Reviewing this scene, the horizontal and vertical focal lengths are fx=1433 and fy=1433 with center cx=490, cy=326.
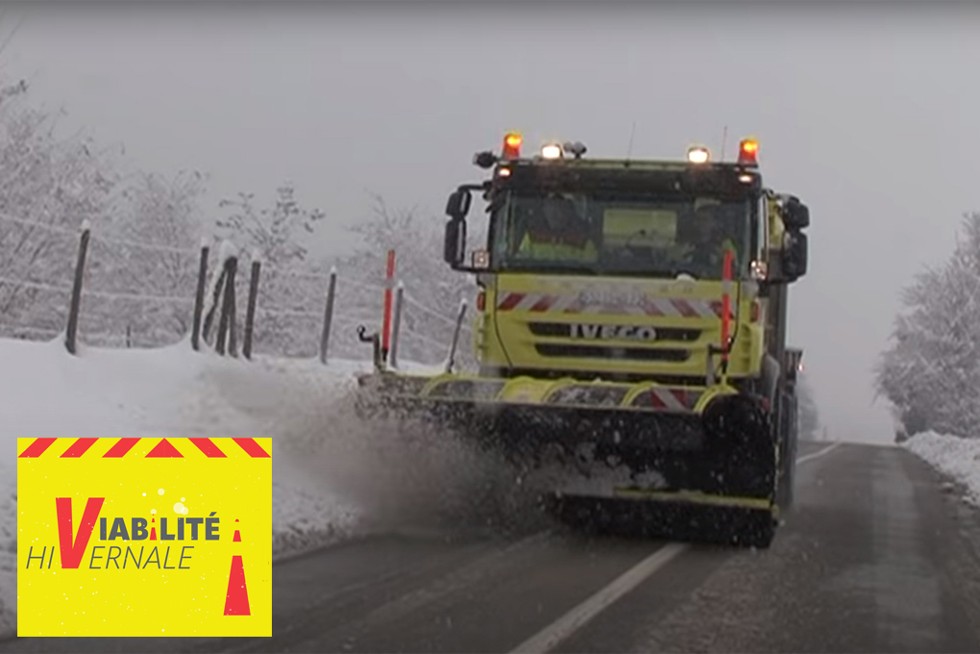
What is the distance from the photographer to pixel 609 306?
10711mm

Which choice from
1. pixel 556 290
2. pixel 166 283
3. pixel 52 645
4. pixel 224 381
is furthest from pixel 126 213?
pixel 52 645

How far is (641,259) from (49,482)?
581 cm

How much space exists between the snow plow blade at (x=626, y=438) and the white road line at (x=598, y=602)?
41 centimetres

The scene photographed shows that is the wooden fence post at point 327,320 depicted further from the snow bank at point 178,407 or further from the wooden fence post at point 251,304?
the snow bank at point 178,407

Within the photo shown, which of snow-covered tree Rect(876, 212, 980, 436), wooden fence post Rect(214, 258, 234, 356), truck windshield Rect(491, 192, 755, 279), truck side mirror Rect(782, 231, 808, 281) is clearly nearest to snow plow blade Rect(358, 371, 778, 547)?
truck windshield Rect(491, 192, 755, 279)

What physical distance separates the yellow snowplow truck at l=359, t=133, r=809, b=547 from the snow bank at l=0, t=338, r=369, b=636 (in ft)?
2.60

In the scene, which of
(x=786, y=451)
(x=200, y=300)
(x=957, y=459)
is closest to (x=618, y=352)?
(x=786, y=451)

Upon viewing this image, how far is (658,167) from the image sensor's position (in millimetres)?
11125

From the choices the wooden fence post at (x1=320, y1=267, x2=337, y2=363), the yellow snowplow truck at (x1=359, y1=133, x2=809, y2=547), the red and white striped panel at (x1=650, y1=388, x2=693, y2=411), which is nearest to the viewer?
the red and white striped panel at (x1=650, y1=388, x2=693, y2=411)

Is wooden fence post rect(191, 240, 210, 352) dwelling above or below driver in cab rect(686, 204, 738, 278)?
below

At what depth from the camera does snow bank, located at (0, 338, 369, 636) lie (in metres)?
9.84

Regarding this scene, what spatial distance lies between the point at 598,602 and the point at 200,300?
9.02 meters

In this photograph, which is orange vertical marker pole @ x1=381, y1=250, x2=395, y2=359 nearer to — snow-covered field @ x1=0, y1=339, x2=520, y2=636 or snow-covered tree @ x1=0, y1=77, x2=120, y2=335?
snow-covered field @ x1=0, y1=339, x2=520, y2=636

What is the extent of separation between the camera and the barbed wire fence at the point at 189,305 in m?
19.8
